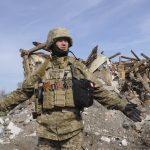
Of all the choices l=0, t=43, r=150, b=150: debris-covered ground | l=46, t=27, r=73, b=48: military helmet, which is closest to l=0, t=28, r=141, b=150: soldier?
l=46, t=27, r=73, b=48: military helmet

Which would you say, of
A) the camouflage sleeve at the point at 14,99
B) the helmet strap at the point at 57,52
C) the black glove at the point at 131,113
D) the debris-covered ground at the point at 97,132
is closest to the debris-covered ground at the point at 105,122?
the debris-covered ground at the point at 97,132

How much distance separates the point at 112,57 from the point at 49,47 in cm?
1058

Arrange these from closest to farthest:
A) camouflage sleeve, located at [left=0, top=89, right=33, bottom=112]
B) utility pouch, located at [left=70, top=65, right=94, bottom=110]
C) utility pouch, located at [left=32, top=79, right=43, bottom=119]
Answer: utility pouch, located at [left=70, top=65, right=94, bottom=110] < utility pouch, located at [left=32, top=79, right=43, bottom=119] < camouflage sleeve, located at [left=0, top=89, right=33, bottom=112]

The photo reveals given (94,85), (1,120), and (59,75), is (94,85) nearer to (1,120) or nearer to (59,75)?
(59,75)

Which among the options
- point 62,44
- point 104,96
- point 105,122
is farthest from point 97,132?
point 62,44

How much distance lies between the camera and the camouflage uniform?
4312 millimetres

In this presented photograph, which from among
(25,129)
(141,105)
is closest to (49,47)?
(25,129)

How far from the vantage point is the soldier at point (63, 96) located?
4.31 metres

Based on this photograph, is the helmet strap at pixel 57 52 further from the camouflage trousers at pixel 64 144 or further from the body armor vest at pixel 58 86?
the camouflage trousers at pixel 64 144

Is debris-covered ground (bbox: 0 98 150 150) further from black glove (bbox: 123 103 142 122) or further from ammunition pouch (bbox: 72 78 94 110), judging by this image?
ammunition pouch (bbox: 72 78 94 110)

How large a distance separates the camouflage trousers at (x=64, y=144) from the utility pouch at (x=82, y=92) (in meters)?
0.31

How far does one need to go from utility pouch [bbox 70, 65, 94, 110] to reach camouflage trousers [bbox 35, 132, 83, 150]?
0.31m

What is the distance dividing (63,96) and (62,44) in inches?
21.6

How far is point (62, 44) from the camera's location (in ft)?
14.8
